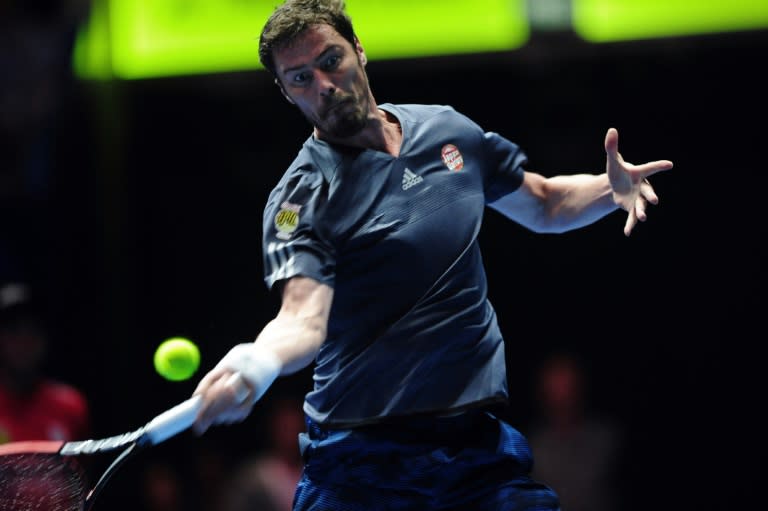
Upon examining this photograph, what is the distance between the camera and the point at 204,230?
8.31 meters

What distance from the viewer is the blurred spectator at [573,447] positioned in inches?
282

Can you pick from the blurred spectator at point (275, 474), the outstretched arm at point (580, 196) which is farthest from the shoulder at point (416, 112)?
the blurred spectator at point (275, 474)

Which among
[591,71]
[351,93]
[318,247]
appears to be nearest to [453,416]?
[318,247]

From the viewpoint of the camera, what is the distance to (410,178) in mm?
3611

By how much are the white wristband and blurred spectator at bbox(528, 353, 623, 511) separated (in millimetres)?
4346

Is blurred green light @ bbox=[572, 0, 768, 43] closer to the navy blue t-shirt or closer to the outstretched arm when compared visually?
the outstretched arm

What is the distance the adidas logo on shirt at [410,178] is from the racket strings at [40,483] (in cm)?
126

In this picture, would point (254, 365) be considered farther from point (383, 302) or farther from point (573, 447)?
point (573, 447)

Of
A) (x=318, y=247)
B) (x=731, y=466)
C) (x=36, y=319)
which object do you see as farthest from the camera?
(x=731, y=466)

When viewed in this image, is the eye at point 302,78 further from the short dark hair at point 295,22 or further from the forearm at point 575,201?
the forearm at point 575,201

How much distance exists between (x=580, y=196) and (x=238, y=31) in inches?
166

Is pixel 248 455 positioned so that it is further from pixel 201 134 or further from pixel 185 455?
pixel 201 134

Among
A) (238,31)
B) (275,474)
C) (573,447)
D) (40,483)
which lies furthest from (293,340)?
(238,31)

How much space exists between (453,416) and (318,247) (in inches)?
24.9
